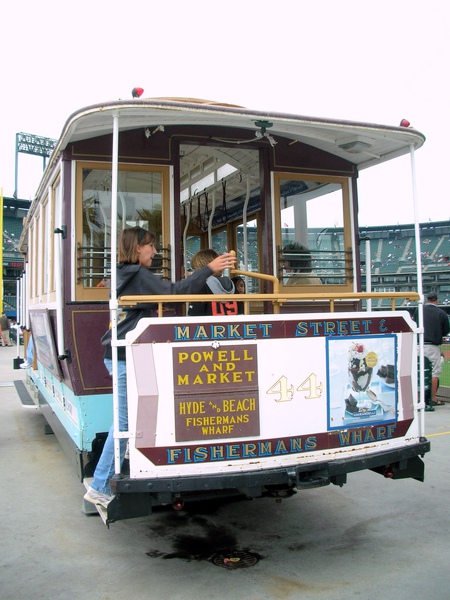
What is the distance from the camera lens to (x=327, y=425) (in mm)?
3588

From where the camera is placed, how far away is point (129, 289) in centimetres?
363

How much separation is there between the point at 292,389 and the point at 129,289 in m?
1.22

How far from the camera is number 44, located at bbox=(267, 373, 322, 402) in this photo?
11.3 ft

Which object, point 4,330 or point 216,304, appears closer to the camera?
point 216,304

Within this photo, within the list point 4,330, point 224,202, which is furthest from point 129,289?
point 4,330

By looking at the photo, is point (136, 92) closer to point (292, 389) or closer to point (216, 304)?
point (216, 304)

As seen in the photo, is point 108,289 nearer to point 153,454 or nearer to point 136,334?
point 136,334

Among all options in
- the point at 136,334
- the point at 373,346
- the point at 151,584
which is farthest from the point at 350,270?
the point at 151,584

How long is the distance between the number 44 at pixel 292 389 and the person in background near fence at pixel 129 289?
764mm

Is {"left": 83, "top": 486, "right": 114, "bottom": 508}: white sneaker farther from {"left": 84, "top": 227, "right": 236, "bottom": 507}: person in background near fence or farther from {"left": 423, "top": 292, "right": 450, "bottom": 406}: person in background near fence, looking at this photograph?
{"left": 423, "top": 292, "right": 450, "bottom": 406}: person in background near fence

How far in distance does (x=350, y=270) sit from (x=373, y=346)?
5.11 ft

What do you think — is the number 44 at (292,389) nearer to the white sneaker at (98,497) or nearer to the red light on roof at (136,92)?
the white sneaker at (98,497)

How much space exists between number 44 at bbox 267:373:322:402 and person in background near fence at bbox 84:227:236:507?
76cm

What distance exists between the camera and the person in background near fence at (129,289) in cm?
344
